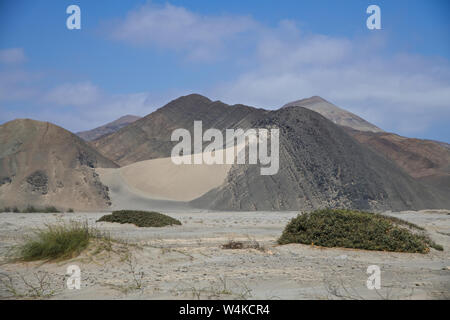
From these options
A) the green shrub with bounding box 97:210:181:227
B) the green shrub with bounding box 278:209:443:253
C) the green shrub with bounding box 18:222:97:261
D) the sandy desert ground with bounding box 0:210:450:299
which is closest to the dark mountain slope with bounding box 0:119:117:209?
the green shrub with bounding box 97:210:181:227

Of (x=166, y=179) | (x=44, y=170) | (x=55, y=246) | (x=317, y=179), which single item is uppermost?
(x=44, y=170)

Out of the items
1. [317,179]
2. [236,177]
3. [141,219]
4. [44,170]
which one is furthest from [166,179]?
[141,219]

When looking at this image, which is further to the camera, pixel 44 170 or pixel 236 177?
pixel 44 170

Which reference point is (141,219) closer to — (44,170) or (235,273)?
(235,273)

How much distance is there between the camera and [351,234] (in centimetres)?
1062

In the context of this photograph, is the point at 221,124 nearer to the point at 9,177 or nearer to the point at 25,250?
the point at 9,177

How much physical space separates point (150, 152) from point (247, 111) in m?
14.0

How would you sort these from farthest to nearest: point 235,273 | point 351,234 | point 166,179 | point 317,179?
point 166,179 → point 317,179 → point 351,234 → point 235,273

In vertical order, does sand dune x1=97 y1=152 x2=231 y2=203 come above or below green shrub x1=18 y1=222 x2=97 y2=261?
above

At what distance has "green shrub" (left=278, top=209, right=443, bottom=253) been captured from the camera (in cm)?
1034

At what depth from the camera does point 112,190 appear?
34125 millimetres

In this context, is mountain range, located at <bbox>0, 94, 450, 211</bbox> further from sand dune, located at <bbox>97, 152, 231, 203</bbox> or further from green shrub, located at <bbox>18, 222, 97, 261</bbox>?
green shrub, located at <bbox>18, 222, 97, 261</bbox>

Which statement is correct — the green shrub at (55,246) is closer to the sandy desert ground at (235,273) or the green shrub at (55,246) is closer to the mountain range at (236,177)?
the sandy desert ground at (235,273)

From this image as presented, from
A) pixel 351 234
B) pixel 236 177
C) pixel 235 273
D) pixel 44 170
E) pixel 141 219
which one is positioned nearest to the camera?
pixel 235 273
